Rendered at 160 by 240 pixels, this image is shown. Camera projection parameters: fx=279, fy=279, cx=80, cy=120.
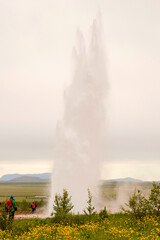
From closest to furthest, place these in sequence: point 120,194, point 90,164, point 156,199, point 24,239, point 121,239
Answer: point 121,239, point 24,239, point 156,199, point 90,164, point 120,194

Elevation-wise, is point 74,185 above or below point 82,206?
above

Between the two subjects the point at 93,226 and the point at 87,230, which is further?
the point at 93,226

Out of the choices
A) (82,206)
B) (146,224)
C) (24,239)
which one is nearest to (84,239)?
(24,239)

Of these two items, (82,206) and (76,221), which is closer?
(76,221)

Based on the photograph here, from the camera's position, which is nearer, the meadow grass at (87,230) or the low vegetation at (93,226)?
the meadow grass at (87,230)

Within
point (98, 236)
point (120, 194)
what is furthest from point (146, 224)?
point (120, 194)

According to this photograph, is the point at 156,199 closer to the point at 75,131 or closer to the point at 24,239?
the point at 24,239

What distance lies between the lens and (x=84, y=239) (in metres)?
11.9

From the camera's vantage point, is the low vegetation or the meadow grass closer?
the meadow grass

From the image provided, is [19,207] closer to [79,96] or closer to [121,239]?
[79,96]

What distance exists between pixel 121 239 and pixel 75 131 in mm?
19180

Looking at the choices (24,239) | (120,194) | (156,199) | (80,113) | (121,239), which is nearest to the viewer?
(121,239)

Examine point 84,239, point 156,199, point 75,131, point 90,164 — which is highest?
point 75,131

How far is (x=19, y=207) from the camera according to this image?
2962cm
